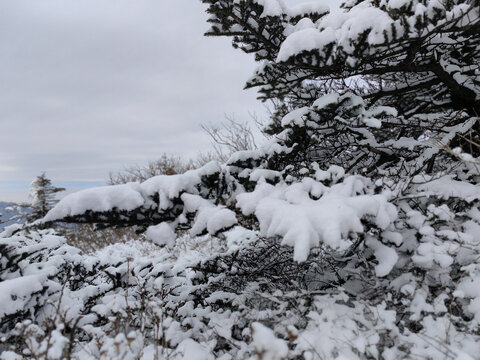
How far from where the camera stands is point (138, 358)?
2.05 meters

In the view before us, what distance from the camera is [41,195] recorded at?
14.4 metres

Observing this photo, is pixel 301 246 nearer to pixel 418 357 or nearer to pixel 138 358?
pixel 418 357

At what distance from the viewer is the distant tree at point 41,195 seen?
14.1m

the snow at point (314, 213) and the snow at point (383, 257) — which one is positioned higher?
the snow at point (314, 213)

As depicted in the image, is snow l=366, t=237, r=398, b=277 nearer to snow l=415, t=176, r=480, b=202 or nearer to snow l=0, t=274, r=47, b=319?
snow l=415, t=176, r=480, b=202

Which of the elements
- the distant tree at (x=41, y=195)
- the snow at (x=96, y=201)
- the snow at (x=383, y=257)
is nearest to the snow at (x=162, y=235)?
the snow at (x=96, y=201)

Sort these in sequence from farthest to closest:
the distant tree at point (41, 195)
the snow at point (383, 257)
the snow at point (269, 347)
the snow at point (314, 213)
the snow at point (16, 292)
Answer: the distant tree at point (41, 195) < the snow at point (16, 292) < the snow at point (383, 257) < the snow at point (314, 213) < the snow at point (269, 347)

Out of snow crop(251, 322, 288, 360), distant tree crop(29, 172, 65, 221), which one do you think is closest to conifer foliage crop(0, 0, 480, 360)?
snow crop(251, 322, 288, 360)

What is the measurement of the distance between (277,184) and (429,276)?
1.55 metres

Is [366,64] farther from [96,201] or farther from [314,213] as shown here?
[96,201]

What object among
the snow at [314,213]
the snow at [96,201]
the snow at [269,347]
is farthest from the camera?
the snow at [96,201]

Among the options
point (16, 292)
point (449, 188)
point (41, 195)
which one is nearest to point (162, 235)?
point (16, 292)

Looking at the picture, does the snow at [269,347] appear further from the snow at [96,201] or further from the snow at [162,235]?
the snow at [96,201]

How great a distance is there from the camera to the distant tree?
14141 mm
